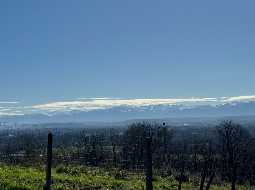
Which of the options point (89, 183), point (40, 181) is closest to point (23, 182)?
point (40, 181)

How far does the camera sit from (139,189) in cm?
3412

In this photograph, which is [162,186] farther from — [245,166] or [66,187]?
[245,166]

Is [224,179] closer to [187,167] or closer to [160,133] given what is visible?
[187,167]

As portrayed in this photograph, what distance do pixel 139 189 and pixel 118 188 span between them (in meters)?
1.52

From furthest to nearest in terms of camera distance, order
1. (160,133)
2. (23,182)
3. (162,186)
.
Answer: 1. (160,133)
2. (162,186)
3. (23,182)

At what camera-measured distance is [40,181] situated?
102 ft

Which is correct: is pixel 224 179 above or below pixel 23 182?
below

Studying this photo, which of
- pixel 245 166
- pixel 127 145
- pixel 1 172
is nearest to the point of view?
pixel 1 172

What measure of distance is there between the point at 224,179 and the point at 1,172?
5007 cm

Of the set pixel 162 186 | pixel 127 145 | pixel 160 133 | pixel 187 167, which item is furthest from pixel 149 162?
pixel 160 133

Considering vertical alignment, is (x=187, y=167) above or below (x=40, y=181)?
below

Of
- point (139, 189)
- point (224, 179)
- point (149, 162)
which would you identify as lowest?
point (224, 179)

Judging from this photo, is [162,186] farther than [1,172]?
Yes

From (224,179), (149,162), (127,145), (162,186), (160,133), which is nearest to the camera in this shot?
(149,162)
